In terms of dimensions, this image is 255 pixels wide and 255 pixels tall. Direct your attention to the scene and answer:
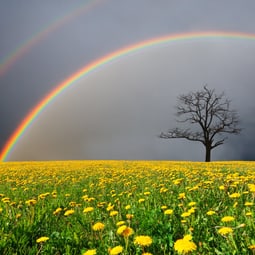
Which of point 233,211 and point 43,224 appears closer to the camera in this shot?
point 233,211

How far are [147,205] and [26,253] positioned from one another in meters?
1.81

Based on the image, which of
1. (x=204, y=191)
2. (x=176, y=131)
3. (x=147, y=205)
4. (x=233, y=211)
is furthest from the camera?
(x=176, y=131)

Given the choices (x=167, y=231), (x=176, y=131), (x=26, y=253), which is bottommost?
(x=26, y=253)

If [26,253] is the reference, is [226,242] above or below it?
above

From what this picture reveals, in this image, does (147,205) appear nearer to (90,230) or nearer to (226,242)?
(90,230)

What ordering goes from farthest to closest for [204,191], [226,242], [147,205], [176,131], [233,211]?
[176,131]
[204,191]
[147,205]
[233,211]
[226,242]

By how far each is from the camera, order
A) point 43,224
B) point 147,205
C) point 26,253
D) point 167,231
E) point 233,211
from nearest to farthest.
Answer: point 26,253 → point 167,231 → point 233,211 → point 43,224 → point 147,205

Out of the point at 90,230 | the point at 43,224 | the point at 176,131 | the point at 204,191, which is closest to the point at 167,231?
the point at 90,230

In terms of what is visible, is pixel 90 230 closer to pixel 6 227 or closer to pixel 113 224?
pixel 113 224

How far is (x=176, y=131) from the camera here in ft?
137

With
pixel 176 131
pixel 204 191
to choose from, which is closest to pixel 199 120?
pixel 176 131

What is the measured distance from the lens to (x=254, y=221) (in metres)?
2.96

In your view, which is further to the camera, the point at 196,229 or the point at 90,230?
the point at 90,230

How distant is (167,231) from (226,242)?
66 centimetres
